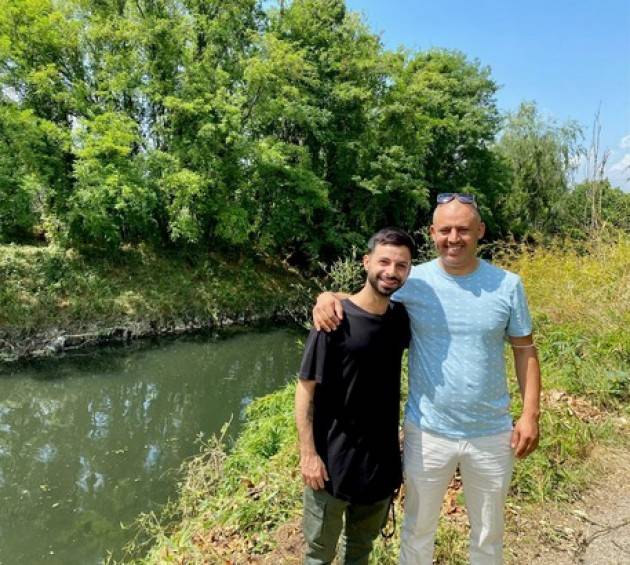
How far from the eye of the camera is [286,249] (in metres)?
17.0

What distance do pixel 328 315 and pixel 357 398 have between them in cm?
35

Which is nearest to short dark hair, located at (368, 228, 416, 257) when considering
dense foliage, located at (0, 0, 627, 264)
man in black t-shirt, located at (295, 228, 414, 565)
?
man in black t-shirt, located at (295, 228, 414, 565)

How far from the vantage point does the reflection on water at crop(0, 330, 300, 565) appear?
4.62 meters

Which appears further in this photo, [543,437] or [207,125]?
[207,125]

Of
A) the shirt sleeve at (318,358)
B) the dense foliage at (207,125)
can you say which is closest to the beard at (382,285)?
the shirt sleeve at (318,358)

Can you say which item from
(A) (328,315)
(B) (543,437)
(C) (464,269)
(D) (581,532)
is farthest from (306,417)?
(B) (543,437)

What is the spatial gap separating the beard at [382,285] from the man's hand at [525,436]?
735 millimetres

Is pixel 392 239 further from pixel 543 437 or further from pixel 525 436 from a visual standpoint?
pixel 543 437

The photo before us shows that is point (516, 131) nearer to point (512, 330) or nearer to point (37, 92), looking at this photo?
point (37, 92)

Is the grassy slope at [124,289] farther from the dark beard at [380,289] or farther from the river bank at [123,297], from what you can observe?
the dark beard at [380,289]

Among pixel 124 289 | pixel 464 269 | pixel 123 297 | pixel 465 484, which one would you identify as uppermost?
pixel 464 269

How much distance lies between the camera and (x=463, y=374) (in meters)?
1.88

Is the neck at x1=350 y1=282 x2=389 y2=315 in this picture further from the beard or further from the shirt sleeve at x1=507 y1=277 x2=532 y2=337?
the shirt sleeve at x1=507 y1=277 x2=532 y2=337

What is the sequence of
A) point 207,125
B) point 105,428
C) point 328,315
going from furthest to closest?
point 207,125 < point 105,428 < point 328,315
